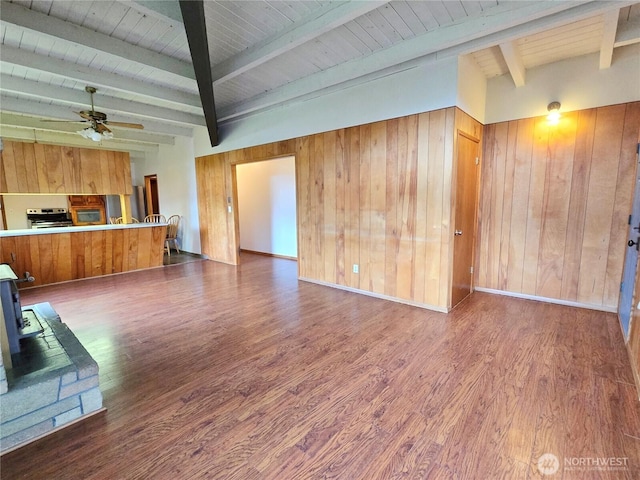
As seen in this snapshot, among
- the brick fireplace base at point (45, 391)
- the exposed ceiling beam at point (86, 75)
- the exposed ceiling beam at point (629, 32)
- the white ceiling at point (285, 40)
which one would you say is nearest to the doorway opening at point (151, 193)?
the white ceiling at point (285, 40)

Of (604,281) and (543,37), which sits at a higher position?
(543,37)

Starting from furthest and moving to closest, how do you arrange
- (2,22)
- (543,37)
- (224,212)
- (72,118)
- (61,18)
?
(224,212) → (72,118) → (543,37) → (61,18) → (2,22)

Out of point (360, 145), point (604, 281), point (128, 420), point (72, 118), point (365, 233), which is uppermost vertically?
point (72, 118)

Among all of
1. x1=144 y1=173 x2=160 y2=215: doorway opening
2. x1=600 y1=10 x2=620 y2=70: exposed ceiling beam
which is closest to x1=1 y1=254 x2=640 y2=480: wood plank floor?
x1=600 y1=10 x2=620 y2=70: exposed ceiling beam

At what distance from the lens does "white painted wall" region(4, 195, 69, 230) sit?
23.6ft

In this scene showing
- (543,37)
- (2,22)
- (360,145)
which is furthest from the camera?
(360,145)

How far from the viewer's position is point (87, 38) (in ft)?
9.16

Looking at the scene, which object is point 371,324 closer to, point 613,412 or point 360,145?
point 613,412

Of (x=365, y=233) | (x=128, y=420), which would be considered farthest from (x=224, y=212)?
(x=128, y=420)

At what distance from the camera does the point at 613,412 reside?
1.80 metres

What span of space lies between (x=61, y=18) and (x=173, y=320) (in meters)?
2.98

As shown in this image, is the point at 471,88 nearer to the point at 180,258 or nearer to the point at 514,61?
the point at 514,61

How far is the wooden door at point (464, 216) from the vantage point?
334cm

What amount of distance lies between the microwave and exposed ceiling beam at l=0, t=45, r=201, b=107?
5987 mm
